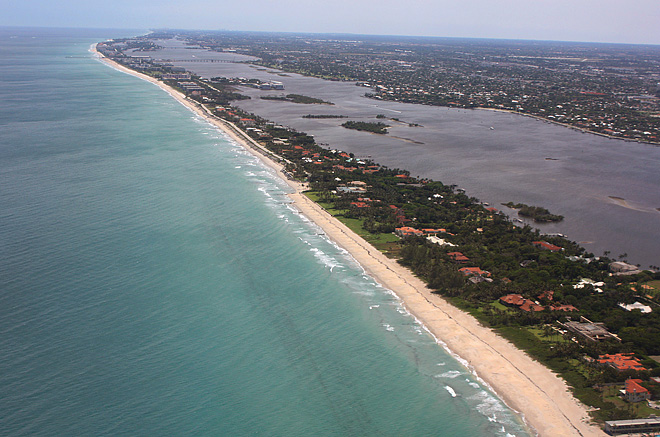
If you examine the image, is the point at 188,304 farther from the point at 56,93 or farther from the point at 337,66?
the point at 337,66

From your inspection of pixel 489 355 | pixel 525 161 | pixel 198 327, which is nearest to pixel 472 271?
pixel 489 355

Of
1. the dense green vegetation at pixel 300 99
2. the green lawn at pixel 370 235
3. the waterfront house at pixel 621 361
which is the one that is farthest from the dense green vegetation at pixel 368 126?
the waterfront house at pixel 621 361

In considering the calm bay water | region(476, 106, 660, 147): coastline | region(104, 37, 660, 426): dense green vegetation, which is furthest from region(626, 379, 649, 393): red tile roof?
region(476, 106, 660, 147): coastline

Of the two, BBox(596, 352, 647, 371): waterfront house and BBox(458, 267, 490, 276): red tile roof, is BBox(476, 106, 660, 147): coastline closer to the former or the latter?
BBox(458, 267, 490, 276): red tile roof

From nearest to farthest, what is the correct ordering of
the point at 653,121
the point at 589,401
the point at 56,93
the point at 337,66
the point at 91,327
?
1. the point at 589,401
2. the point at 91,327
3. the point at 653,121
4. the point at 56,93
5. the point at 337,66

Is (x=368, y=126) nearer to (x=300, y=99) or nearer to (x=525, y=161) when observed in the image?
(x=525, y=161)

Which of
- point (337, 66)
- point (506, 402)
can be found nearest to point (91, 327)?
point (506, 402)
